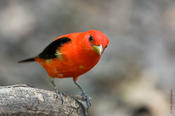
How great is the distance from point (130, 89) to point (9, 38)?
363cm

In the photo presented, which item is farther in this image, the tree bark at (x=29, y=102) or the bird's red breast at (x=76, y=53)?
the bird's red breast at (x=76, y=53)

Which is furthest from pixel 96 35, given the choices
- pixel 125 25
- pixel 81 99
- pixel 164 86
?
pixel 125 25

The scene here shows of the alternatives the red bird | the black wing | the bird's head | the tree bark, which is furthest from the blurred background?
the tree bark

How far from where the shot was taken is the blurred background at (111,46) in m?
9.30

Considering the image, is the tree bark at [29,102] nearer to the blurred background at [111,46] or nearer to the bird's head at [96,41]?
the bird's head at [96,41]

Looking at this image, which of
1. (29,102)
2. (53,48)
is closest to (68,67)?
(53,48)

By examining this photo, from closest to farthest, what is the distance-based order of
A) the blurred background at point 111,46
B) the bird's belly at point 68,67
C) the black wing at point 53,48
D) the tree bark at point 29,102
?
the tree bark at point 29,102 < the bird's belly at point 68,67 < the black wing at point 53,48 < the blurred background at point 111,46

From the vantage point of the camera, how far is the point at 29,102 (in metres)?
4.79

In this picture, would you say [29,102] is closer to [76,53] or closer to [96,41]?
[76,53]

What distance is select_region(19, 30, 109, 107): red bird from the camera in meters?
5.39

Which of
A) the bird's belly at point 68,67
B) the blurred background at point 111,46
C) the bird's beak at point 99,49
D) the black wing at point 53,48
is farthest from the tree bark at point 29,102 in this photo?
the blurred background at point 111,46

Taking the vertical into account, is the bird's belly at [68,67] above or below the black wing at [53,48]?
below

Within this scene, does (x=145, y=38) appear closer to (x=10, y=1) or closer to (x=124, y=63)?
(x=124, y=63)

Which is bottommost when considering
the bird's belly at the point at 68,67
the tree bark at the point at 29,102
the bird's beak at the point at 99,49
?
the tree bark at the point at 29,102
